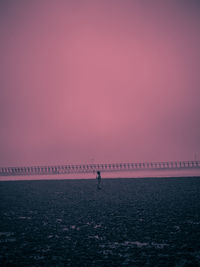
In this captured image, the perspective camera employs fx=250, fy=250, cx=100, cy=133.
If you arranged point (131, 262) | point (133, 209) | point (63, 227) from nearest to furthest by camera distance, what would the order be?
point (131, 262) → point (63, 227) → point (133, 209)

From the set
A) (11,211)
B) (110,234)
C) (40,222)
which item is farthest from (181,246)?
(11,211)

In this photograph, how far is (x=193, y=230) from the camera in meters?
14.4

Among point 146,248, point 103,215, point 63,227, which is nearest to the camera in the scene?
point 146,248

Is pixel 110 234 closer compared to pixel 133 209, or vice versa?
pixel 110 234

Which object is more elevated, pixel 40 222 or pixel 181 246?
pixel 181 246

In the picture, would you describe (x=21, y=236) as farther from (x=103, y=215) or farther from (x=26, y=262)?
(x=103, y=215)

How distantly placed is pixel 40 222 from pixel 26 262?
7.90 m

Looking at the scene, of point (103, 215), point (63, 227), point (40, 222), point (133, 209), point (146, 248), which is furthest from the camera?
point (133, 209)

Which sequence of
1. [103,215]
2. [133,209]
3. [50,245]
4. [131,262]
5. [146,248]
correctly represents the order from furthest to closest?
[133,209]
[103,215]
[50,245]
[146,248]
[131,262]

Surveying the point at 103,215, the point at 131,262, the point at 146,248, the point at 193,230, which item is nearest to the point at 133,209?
the point at 103,215

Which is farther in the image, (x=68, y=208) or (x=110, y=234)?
(x=68, y=208)

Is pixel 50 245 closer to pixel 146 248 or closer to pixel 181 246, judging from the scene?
pixel 146 248

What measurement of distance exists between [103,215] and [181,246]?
900 cm

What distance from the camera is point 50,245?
12930mm
